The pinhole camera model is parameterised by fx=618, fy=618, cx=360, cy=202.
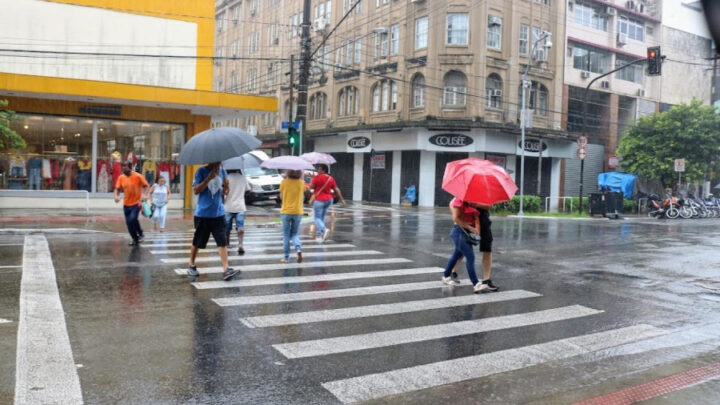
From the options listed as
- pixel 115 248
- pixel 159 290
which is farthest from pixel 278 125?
pixel 159 290

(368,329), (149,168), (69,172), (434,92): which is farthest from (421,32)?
(368,329)

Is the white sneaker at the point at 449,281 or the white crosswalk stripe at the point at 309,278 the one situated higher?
the white sneaker at the point at 449,281

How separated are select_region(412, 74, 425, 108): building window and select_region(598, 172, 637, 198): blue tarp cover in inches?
525

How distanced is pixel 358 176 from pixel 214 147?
3295 centimetres

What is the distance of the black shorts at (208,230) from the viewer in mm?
8734

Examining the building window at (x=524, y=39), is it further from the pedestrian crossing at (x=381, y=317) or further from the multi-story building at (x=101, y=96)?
the pedestrian crossing at (x=381, y=317)

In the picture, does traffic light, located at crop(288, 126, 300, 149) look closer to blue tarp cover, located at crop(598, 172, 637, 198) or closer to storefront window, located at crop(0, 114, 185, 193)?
storefront window, located at crop(0, 114, 185, 193)

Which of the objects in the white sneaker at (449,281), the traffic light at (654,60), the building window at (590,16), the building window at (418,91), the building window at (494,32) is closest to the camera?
the white sneaker at (449,281)

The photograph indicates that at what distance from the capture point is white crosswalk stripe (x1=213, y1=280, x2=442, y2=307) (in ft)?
25.2

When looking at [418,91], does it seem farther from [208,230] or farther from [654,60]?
[208,230]

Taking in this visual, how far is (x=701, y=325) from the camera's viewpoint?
723 centimetres

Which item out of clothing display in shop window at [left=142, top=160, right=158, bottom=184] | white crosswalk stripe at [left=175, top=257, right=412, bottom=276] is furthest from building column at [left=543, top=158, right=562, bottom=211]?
white crosswalk stripe at [left=175, top=257, right=412, bottom=276]

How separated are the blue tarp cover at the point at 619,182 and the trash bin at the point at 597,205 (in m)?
9.97

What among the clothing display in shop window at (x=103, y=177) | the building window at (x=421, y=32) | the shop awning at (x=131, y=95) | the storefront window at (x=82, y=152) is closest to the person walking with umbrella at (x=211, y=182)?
the shop awning at (x=131, y=95)
